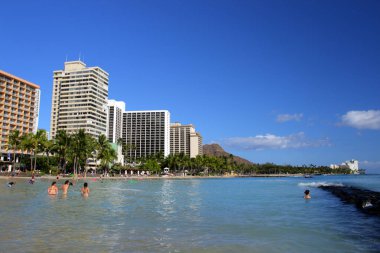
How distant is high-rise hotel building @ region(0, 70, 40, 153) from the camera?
138 m

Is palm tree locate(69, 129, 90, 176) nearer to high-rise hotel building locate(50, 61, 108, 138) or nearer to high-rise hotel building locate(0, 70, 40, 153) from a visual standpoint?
high-rise hotel building locate(0, 70, 40, 153)

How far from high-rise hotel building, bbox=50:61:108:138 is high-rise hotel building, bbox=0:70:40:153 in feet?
95.7

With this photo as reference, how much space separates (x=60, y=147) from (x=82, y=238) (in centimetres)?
10067

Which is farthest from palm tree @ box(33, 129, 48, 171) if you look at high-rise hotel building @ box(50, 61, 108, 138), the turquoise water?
the turquoise water

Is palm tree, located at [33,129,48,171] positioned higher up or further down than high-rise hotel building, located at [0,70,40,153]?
further down

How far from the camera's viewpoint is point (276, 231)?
16.7m

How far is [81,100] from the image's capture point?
183500 mm

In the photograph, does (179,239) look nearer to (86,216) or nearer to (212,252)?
(212,252)

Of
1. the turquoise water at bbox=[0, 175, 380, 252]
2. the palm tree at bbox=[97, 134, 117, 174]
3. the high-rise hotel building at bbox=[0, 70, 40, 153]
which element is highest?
the high-rise hotel building at bbox=[0, 70, 40, 153]

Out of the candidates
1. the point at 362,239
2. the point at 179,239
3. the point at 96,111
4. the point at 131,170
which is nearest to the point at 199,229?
the point at 179,239

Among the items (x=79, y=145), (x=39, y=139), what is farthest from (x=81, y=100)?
(x=39, y=139)

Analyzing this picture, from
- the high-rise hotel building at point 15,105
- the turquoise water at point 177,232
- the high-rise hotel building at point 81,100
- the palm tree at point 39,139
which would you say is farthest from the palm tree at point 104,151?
the turquoise water at point 177,232

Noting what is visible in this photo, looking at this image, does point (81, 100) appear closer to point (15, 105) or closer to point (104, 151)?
point (15, 105)

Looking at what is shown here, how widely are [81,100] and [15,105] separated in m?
42.0
